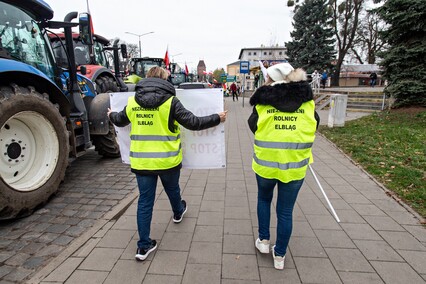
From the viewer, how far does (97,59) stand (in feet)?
25.8

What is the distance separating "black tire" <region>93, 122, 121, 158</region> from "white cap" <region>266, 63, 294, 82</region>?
14.2 ft

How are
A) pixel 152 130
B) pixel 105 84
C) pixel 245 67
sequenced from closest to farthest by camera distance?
pixel 152 130 → pixel 105 84 → pixel 245 67

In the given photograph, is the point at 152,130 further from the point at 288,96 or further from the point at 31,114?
the point at 31,114

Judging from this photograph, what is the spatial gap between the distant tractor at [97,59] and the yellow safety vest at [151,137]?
3502mm

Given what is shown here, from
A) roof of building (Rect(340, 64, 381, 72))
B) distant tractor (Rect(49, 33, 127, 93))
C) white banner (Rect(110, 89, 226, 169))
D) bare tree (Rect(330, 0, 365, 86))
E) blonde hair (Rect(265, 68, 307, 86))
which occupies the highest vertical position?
bare tree (Rect(330, 0, 365, 86))

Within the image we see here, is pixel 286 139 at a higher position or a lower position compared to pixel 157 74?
lower

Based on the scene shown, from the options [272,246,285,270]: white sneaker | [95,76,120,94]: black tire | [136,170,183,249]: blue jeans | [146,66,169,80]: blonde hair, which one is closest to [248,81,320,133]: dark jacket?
[146,66,169,80]: blonde hair

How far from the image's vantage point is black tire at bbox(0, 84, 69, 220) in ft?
10.3

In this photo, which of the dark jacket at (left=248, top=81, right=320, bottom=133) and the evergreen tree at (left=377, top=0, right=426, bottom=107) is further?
the evergreen tree at (left=377, top=0, right=426, bottom=107)

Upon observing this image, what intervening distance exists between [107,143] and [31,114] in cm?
244

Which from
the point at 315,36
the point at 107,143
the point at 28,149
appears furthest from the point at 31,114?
the point at 315,36

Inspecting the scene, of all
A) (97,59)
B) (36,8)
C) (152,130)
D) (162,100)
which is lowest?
(152,130)

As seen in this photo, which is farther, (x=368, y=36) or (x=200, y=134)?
(x=368, y=36)

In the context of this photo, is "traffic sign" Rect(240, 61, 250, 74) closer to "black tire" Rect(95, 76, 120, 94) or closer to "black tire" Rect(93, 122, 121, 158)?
"black tire" Rect(95, 76, 120, 94)
